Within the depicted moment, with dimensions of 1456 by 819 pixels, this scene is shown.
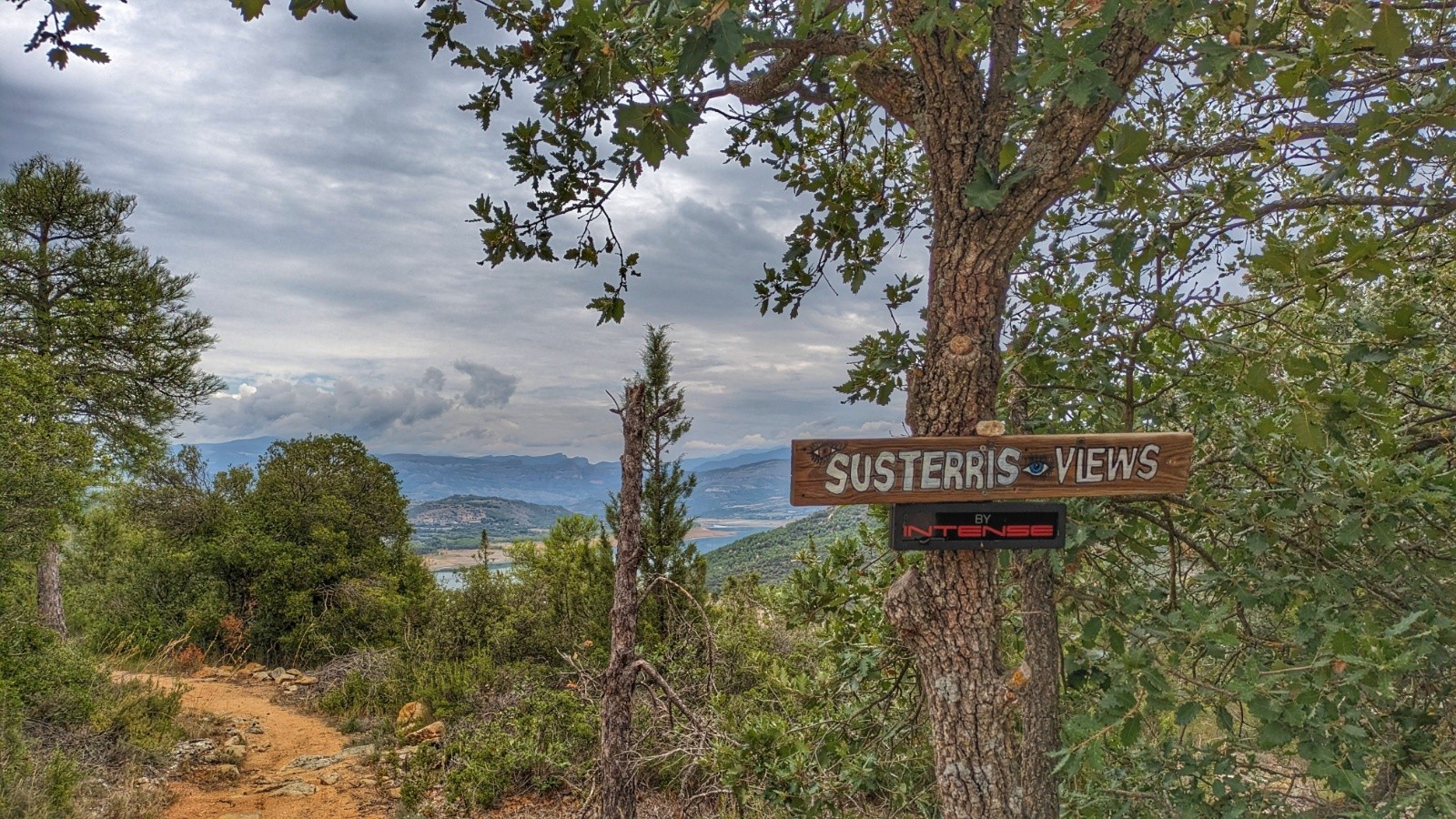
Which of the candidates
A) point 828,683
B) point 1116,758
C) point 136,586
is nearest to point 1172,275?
point 1116,758

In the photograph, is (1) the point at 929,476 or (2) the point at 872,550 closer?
(1) the point at 929,476

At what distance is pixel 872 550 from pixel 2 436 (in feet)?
20.9

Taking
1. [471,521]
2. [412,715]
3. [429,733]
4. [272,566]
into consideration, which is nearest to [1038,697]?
[429,733]

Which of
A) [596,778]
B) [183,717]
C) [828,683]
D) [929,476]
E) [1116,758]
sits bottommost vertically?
[183,717]

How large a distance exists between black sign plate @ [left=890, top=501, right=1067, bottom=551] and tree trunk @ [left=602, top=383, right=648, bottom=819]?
1.24 m

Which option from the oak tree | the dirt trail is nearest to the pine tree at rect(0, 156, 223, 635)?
the dirt trail

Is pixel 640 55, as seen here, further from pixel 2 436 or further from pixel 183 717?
pixel 183 717

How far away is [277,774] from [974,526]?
7.35 metres

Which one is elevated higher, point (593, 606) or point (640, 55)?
point (640, 55)

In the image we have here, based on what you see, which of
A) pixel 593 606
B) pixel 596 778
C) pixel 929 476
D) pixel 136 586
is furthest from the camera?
pixel 136 586

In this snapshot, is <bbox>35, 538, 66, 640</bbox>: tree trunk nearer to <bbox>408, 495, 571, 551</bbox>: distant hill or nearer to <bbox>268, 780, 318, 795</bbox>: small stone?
<bbox>408, 495, 571, 551</bbox>: distant hill

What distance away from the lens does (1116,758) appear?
2.64 metres

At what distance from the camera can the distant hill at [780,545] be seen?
2.73m

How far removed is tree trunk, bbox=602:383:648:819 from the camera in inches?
108
